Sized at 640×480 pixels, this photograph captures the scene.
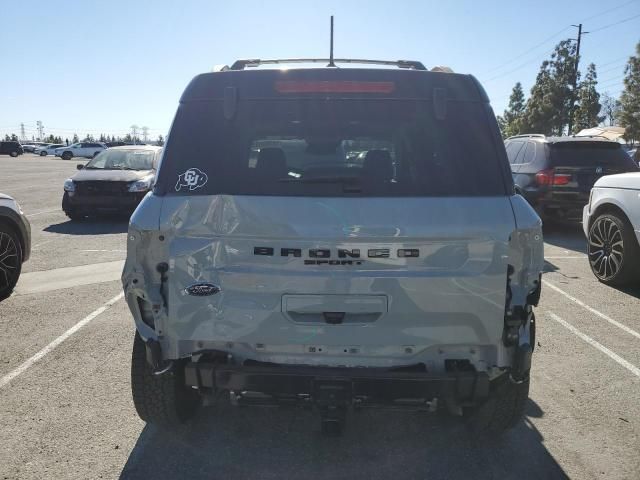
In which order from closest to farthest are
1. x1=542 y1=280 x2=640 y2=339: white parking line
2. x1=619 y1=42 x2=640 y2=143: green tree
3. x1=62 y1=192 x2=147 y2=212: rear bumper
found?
x1=542 y1=280 x2=640 y2=339: white parking line < x1=62 y1=192 x2=147 y2=212: rear bumper < x1=619 y1=42 x2=640 y2=143: green tree

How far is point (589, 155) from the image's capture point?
10195mm

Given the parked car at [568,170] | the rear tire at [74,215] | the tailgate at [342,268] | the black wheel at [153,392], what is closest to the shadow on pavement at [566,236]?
the parked car at [568,170]

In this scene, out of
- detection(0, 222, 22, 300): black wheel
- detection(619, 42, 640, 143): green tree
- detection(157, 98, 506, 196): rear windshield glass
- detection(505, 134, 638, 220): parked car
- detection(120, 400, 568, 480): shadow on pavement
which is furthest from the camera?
detection(619, 42, 640, 143): green tree

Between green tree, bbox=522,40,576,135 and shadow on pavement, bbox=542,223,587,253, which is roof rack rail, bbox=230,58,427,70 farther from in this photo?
green tree, bbox=522,40,576,135

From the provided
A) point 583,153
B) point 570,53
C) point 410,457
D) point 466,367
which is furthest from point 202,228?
point 570,53

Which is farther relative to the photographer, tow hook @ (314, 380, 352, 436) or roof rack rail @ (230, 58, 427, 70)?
roof rack rail @ (230, 58, 427, 70)

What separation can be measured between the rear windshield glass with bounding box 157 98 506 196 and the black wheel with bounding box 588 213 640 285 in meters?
4.68

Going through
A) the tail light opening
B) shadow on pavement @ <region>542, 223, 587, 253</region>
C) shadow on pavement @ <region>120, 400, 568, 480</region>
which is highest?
the tail light opening

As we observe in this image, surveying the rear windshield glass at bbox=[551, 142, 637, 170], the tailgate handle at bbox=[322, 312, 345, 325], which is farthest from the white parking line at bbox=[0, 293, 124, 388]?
the rear windshield glass at bbox=[551, 142, 637, 170]

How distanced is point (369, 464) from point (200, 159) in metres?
1.86

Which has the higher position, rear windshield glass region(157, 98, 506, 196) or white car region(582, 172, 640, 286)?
rear windshield glass region(157, 98, 506, 196)

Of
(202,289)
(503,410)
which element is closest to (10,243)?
(202,289)

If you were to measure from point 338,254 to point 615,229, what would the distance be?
Result: 542 cm

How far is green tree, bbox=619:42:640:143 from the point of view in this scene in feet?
112
